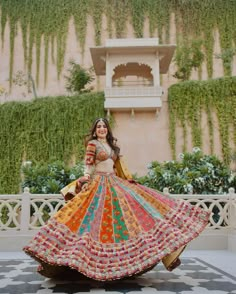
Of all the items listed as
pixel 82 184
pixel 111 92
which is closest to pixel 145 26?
pixel 111 92

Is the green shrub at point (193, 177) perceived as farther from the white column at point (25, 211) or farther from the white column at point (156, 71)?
the white column at point (156, 71)

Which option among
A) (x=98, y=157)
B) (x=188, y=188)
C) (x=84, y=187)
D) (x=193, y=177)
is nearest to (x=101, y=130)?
(x=98, y=157)

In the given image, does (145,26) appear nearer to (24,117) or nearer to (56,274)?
(24,117)

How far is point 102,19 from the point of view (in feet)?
52.3

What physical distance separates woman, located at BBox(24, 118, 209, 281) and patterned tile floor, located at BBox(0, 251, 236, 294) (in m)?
0.14

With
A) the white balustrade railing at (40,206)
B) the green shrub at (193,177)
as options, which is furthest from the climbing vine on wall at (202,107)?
the white balustrade railing at (40,206)

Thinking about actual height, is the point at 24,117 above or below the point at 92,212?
above

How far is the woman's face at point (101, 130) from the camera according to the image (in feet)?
Result: 12.6

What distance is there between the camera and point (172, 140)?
11.2 meters

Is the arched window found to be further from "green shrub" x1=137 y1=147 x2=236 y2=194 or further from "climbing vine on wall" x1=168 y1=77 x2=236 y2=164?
"green shrub" x1=137 y1=147 x2=236 y2=194

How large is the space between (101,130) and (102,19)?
1299cm

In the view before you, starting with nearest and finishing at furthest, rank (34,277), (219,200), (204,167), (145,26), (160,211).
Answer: (160,211) → (34,277) → (219,200) → (204,167) → (145,26)

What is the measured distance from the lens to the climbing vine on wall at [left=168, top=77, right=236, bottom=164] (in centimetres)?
1112

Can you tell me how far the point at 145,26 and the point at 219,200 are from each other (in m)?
11.0
